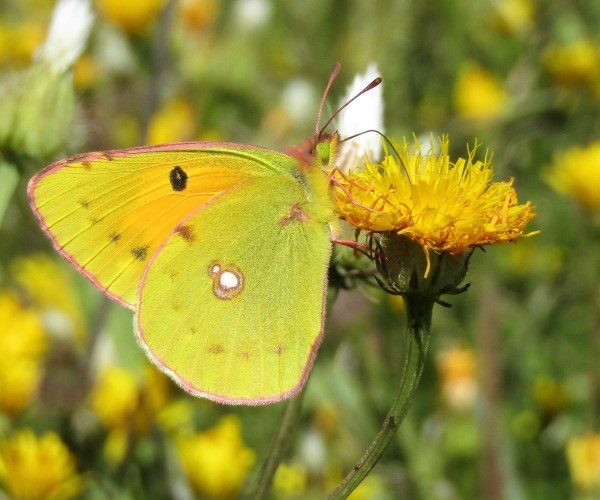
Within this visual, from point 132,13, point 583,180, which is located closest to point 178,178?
point 583,180

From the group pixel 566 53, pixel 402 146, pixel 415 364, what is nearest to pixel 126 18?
pixel 566 53

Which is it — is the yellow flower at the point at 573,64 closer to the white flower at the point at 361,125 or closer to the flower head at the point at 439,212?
the white flower at the point at 361,125

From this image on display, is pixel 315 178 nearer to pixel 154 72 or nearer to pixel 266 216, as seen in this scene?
pixel 266 216

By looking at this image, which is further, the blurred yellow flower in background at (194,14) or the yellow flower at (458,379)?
the blurred yellow flower in background at (194,14)

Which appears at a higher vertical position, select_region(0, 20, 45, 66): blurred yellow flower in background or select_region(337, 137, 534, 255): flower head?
select_region(337, 137, 534, 255): flower head

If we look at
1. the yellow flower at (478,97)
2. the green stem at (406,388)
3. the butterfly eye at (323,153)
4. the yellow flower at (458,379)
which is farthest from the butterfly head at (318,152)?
the yellow flower at (478,97)

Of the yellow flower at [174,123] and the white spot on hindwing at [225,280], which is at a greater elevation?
the white spot on hindwing at [225,280]

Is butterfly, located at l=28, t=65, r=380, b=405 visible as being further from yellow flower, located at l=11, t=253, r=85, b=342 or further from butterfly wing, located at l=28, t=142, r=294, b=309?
yellow flower, located at l=11, t=253, r=85, b=342

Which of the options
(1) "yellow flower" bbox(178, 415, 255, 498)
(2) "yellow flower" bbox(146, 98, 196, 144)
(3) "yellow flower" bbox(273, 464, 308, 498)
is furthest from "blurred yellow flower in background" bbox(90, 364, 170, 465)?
(2) "yellow flower" bbox(146, 98, 196, 144)
